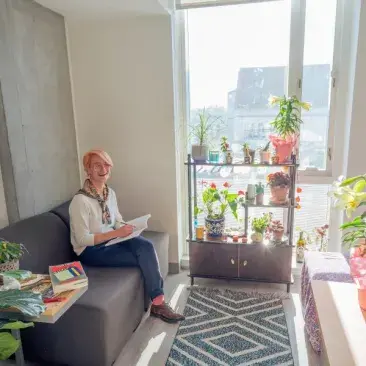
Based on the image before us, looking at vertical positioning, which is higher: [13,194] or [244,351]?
[13,194]

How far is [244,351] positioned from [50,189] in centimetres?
171

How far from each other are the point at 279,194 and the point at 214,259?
71 cm

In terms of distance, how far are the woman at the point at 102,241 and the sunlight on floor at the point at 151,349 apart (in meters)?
0.16

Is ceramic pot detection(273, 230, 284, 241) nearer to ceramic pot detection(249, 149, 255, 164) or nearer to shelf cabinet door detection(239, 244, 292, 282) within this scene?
shelf cabinet door detection(239, 244, 292, 282)

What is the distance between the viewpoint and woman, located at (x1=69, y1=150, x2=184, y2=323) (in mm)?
2057

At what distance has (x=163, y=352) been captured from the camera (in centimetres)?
187

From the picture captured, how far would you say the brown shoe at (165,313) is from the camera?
7.04ft

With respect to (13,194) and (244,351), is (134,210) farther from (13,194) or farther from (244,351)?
(244,351)

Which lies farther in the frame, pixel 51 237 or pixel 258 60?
pixel 258 60

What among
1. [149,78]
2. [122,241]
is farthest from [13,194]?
[149,78]

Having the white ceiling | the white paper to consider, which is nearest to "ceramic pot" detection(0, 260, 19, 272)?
the white paper

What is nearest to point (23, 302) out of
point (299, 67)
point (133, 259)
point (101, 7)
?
point (133, 259)

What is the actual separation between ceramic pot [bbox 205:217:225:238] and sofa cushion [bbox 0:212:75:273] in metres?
1.03

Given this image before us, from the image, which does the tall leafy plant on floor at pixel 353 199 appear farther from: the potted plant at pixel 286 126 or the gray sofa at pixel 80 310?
the gray sofa at pixel 80 310
